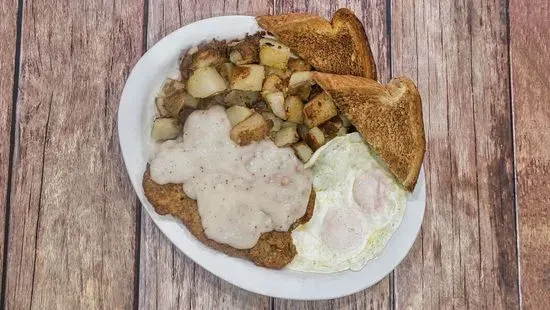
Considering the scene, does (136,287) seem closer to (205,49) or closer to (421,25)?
(205,49)

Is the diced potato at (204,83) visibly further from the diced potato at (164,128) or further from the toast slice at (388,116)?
the toast slice at (388,116)

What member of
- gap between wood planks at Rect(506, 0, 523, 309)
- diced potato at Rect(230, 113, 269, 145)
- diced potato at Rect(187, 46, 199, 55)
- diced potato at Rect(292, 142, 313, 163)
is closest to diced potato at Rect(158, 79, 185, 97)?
diced potato at Rect(187, 46, 199, 55)

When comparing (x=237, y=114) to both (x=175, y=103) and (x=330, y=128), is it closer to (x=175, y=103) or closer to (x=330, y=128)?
(x=175, y=103)

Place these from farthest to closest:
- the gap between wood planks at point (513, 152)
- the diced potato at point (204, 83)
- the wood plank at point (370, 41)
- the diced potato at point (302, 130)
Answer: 1. the gap between wood planks at point (513, 152)
2. the wood plank at point (370, 41)
3. the diced potato at point (302, 130)
4. the diced potato at point (204, 83)

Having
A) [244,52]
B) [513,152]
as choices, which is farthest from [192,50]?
[513,152]

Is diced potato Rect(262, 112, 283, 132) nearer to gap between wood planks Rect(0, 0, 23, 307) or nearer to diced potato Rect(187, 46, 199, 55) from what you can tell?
diced potato Rect(187, 46, 199, 55)

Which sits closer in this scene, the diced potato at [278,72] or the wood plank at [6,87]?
the diced potato at [278,72]

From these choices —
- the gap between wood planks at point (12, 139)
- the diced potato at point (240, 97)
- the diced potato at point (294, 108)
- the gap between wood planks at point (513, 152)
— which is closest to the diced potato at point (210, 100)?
the diced potato at point (240, 97)
